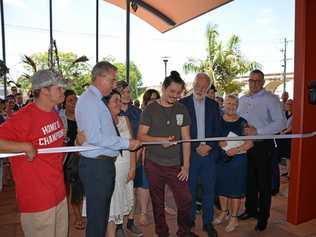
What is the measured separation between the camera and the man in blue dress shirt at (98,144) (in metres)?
2.41

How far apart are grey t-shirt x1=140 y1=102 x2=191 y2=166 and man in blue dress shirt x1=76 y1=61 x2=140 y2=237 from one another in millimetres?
659

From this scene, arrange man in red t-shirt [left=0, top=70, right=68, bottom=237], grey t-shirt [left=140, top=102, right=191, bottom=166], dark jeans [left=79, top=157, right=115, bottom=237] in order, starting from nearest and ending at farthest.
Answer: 1. man in red t-shirt [left=0, top=70, right=68, bottom=237]
2. dark jeans [left=79, top=157, right=115, bottom=237]
3. grey t-shirt [left=140, top=102, right=191, bottom=166]

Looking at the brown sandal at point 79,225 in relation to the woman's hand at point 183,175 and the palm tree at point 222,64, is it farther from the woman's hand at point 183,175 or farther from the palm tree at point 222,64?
the palm tree at point 222,64

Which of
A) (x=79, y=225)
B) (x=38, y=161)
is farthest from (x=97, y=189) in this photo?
(x=79, y=225)

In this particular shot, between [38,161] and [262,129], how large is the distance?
9.02 feet

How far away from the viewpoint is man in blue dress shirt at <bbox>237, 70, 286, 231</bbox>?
3.93 meters

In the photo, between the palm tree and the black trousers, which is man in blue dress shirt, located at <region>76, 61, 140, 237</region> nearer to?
the black trousers

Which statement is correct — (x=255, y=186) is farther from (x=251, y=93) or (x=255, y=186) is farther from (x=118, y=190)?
(x=118, y=190)

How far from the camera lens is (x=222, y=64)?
101ft

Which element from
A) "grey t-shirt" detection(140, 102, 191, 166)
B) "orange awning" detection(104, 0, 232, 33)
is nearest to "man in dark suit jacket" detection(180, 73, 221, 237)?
"grey t-shirt" detection(140, 102, 191, 166)

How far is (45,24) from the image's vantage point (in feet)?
41.7

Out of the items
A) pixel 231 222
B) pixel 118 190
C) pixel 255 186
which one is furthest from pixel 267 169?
pixel 118 190


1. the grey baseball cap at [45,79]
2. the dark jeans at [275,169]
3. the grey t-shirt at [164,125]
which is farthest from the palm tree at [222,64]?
the grey baseball cap at [45,79]

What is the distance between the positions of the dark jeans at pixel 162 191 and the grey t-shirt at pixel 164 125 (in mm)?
72
